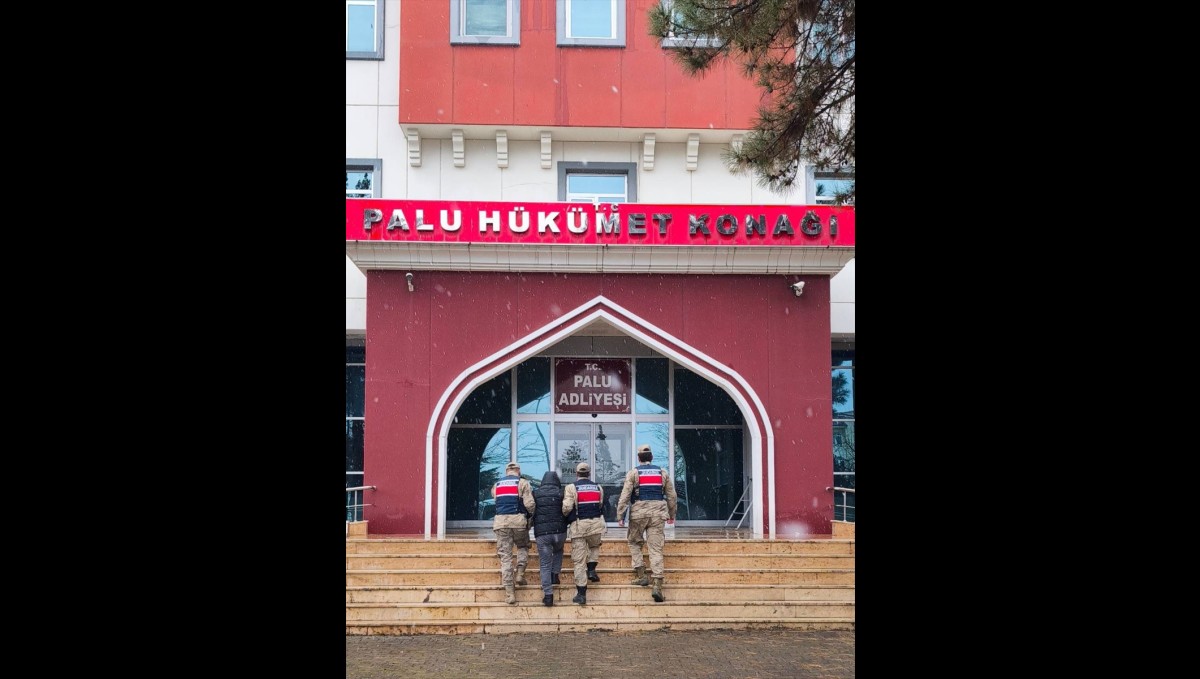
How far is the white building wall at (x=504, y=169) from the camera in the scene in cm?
1630

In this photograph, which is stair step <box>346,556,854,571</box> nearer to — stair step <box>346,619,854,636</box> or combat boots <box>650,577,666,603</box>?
combat boots <box>650,577,666,603</box>

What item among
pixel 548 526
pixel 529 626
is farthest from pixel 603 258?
pixel 529 626

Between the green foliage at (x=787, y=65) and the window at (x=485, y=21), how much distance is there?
8.39 meters

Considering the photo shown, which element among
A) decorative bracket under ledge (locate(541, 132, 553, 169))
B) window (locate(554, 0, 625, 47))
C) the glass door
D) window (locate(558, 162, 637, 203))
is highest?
window (locate(554, 0, 625, 47))

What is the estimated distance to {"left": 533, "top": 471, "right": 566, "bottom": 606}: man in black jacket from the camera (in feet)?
36.6

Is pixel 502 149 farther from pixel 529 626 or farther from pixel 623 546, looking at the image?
pixel 529 626

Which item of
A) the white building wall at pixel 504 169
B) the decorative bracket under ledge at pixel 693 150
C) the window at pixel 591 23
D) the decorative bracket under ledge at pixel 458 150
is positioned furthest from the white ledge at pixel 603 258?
the window at pixel 591 23

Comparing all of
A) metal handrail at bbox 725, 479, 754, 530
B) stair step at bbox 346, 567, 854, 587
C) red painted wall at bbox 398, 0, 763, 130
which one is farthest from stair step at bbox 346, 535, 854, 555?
red painted wall at bbox 398, 0, 763, 130

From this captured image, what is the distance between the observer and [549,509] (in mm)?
11266

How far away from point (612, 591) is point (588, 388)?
5.24 m

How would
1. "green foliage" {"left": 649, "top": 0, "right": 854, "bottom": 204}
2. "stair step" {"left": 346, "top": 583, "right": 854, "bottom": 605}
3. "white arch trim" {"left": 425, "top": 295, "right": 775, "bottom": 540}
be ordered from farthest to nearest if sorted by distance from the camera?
"white arch trim" {"left": 425, "top": 295, "right": 775, "bottom": 540} < "stair step" {"left": 346, "top": 583, "right": 854, "bottom": 605} < "green foliage" {"left": 649, "top": 0, "right": 854, "bottom": 204}

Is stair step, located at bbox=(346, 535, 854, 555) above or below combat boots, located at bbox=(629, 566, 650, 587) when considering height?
above
